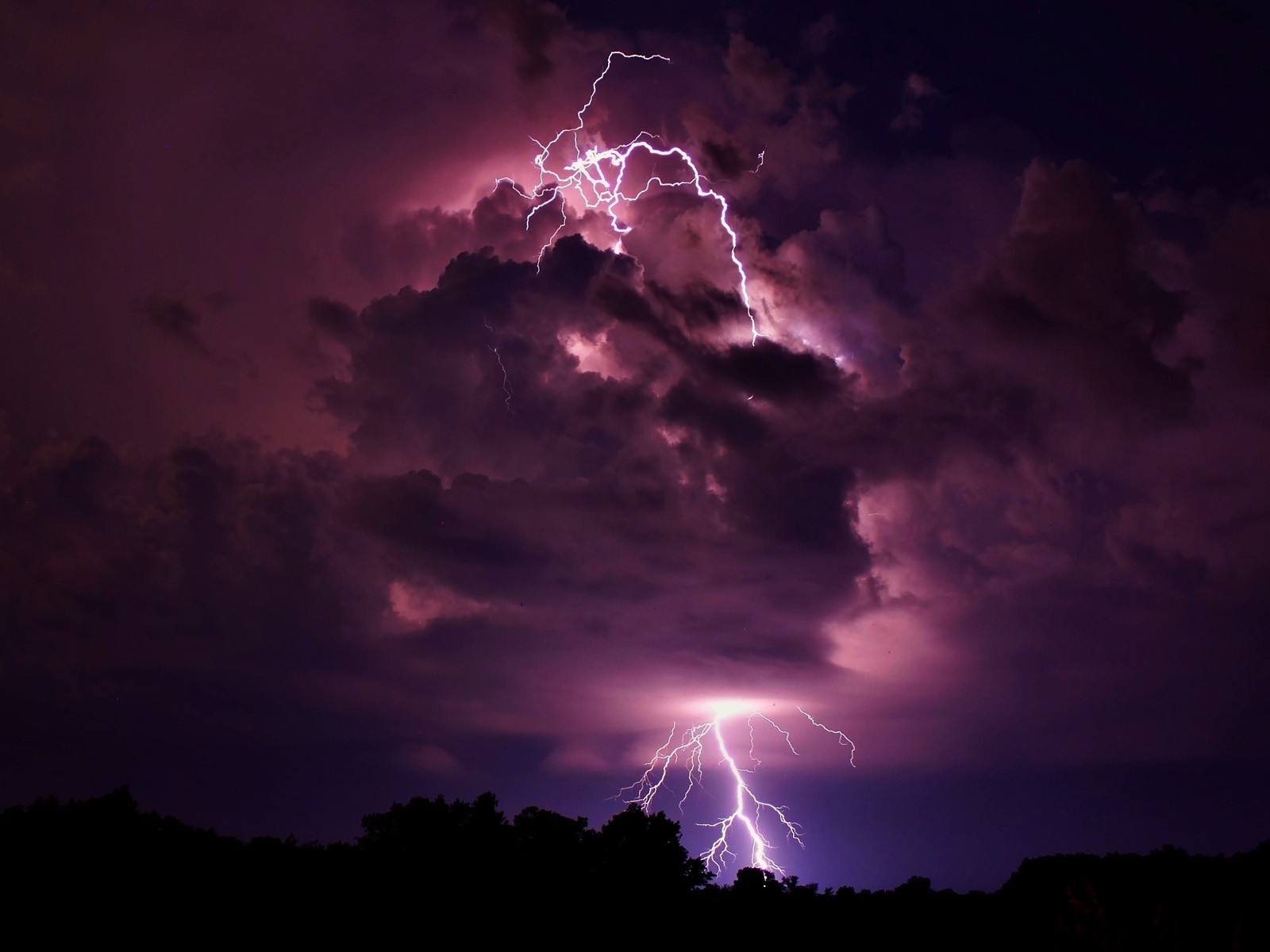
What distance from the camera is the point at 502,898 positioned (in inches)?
982

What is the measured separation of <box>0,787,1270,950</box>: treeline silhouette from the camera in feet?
58.5

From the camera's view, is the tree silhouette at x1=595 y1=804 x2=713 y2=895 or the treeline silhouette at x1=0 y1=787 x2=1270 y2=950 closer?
the treeline silhouette at x1=0 y1=787 x2=1270 y2=950

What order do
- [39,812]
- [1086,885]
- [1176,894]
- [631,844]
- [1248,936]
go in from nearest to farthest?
1. [1086,885]
2. [1248,936]
3. [1176,894]
4. [39,812]
5. [631,844]

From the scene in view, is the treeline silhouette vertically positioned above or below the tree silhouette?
below

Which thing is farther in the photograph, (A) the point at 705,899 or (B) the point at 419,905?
(A) the point at 705,899

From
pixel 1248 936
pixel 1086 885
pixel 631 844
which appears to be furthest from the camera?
pixel 631 844

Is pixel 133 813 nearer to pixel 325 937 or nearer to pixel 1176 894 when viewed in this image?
pixel 325 937

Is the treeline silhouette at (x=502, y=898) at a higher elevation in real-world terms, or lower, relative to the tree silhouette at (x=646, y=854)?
lower

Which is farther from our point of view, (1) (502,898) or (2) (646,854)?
(2) (646,854)

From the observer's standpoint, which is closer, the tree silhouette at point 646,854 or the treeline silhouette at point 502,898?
the treeline silhouette at point 502,898

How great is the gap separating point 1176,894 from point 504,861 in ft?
57.8

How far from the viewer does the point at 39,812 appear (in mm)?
22891

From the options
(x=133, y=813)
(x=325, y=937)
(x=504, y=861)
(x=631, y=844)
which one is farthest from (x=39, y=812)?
(x=631, y=844)

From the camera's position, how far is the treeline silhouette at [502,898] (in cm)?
1783
